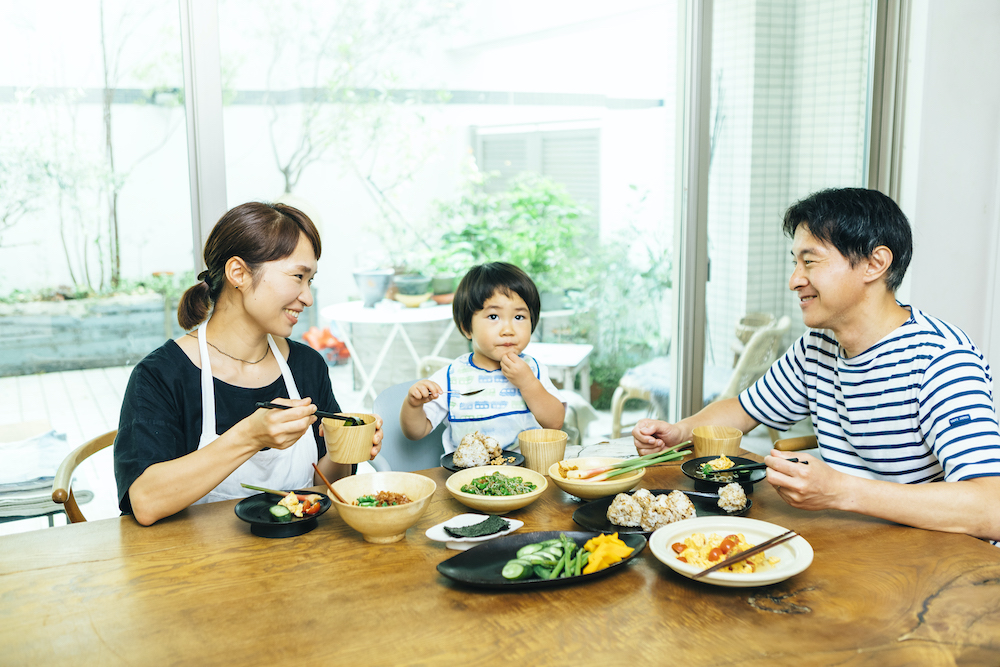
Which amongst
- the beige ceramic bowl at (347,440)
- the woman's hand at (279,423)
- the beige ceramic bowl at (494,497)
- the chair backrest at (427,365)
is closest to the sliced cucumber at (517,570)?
the beige ceramic bowl at (494,497)

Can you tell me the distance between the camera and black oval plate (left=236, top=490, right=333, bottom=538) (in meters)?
1.38

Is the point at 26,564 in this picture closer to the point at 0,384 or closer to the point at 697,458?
the point at 0,384

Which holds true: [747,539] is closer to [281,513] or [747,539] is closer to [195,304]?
[281,513]

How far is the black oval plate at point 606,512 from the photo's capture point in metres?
1.39

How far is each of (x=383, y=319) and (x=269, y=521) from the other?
160cm

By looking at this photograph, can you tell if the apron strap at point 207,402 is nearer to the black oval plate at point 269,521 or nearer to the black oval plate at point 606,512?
the black oval plate at point 269,521

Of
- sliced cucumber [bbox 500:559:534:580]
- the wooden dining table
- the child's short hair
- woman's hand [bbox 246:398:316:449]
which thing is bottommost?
the wooden dining table

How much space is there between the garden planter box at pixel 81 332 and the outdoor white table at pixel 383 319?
0.61 m

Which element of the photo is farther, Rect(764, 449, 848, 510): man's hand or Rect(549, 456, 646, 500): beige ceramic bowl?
Rect(549, 456, 646, 500): beige ceramic bowl

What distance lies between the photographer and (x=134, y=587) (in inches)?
47.2

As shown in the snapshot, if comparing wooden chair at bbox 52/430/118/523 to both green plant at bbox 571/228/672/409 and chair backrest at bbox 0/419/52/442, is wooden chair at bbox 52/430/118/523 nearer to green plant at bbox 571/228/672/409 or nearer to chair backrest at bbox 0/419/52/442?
chair backrest at bbox 0/419/52/442

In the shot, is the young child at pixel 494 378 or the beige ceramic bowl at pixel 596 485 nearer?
the beige ceramic bowl at pixel 596 485

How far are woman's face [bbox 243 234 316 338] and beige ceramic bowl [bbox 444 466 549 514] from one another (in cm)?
56

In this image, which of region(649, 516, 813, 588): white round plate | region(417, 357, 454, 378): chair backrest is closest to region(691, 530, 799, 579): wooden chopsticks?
region(649, 516, 813, 588): white round plate
